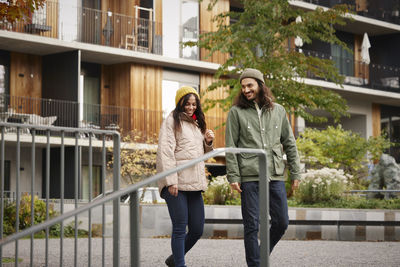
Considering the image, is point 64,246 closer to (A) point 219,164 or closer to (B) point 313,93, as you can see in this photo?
(B) point 313,93

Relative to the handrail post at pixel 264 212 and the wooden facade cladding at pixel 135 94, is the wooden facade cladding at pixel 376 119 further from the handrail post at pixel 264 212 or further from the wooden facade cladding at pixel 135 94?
the handrail post at pixel 264 212

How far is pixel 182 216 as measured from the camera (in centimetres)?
741

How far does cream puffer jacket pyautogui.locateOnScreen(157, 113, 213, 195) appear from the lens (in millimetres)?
7423

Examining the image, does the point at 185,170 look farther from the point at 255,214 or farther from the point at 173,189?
the point at 255,214

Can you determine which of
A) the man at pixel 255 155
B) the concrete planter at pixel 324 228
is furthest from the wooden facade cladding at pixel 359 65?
the man at pixel 255 155

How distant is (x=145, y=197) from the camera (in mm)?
20109

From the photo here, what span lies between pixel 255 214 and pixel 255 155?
57 centimetres

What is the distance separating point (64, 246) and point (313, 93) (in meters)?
16.1

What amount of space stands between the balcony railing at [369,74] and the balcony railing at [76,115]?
12509 millimetres

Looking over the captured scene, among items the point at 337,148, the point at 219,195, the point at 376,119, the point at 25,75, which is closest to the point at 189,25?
the point at 25,75

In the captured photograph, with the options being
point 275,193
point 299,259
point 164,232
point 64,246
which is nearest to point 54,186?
point 64,246

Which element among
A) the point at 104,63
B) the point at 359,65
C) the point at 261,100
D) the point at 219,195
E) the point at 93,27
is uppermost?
the point at 93,27

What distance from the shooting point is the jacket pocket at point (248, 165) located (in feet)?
23.9

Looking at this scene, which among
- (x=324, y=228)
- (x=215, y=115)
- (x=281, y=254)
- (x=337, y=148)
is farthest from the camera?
A: (x=215, y=115)
